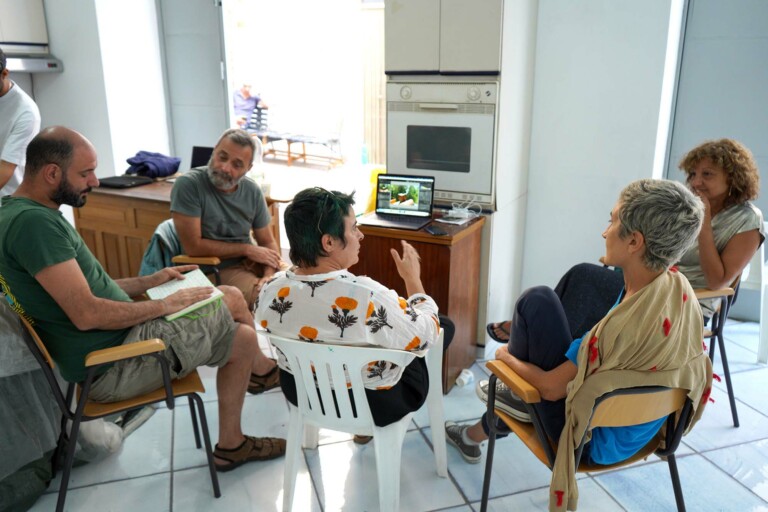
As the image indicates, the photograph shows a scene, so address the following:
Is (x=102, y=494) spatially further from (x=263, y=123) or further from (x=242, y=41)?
(x=242, y=41)

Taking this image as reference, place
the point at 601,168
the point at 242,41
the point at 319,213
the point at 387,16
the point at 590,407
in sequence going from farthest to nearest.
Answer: the point at 242,41
the point at 601,168
the point at 387,16
the point at 319,213
the point at 590,407

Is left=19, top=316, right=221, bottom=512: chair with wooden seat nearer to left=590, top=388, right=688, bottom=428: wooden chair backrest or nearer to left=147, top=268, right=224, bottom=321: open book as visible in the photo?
left=147, top=268, right=224, bottom=321: open book

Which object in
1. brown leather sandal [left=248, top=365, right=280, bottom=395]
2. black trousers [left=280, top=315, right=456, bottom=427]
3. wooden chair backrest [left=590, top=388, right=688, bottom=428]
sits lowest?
brown leather sandal [left=248, top=365, right=280, bottom=395]

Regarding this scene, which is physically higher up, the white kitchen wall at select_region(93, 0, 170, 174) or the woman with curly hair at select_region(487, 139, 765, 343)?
the white kitchen wall at select_region(93, 0, 170, 174)

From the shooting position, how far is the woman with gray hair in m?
1.50

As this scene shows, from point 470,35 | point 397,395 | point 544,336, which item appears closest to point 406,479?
point 397,395

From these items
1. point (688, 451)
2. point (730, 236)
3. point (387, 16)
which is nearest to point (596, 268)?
point (730, 236)

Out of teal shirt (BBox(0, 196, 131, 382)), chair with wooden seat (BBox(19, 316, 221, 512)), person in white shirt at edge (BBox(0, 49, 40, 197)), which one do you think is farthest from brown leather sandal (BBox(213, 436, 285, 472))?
person in white shirt at edge (BBox(0, 49, 40, 197))

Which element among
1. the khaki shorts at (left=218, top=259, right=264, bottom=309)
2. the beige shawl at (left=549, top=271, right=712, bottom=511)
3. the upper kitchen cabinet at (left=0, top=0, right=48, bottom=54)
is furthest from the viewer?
the upper kitchen cabinet at (left=0, top=0, right=48, bottom=54)

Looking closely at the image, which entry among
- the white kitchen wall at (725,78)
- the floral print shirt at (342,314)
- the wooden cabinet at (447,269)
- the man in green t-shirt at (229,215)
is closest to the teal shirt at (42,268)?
the floral print shirt at (342,314)

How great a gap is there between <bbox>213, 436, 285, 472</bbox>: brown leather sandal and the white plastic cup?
3.11ft

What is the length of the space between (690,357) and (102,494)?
1.97m

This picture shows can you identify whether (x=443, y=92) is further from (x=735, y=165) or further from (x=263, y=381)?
(x=263, y=381)

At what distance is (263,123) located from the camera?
28.5 ft
